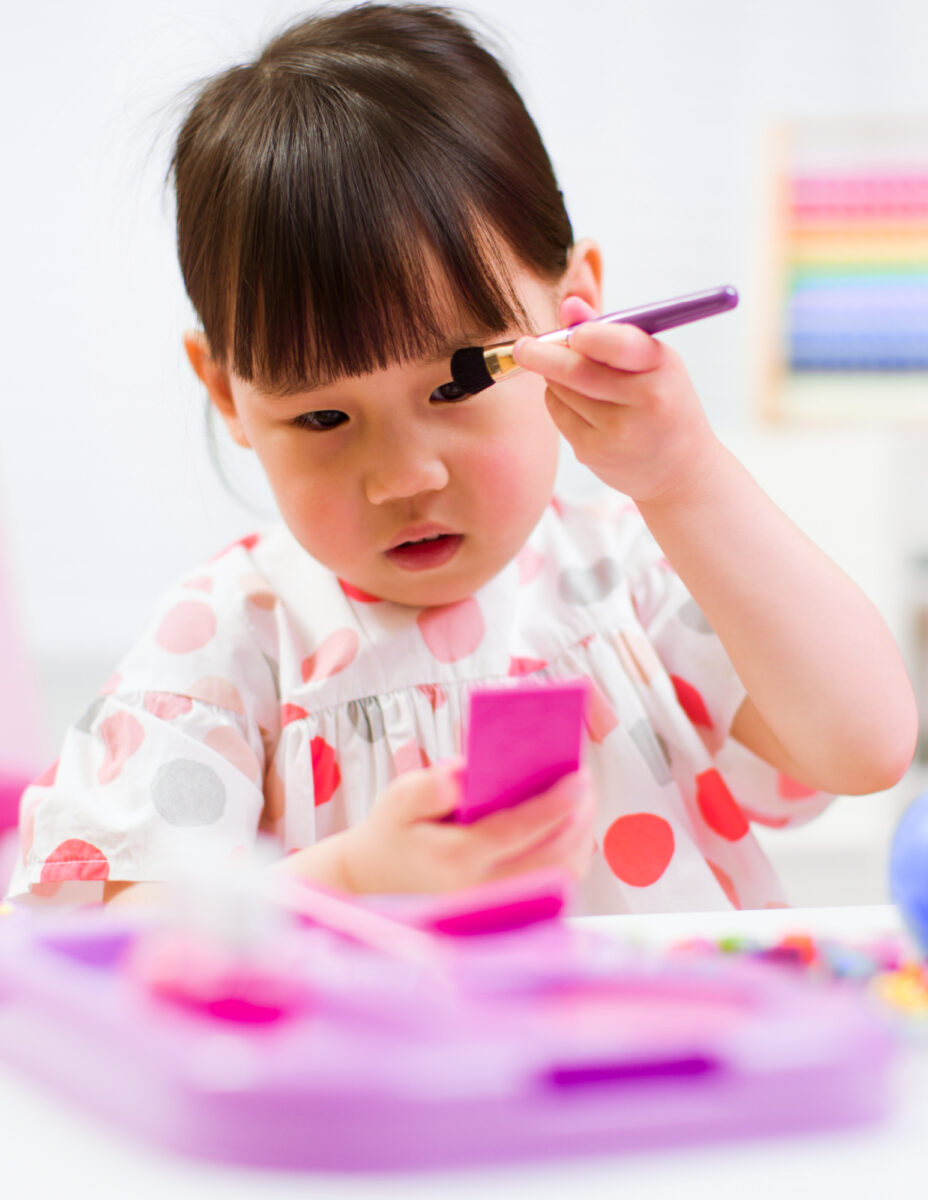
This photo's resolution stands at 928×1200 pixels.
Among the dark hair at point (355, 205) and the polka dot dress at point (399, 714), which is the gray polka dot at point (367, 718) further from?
the dark hair at point (355, 205)

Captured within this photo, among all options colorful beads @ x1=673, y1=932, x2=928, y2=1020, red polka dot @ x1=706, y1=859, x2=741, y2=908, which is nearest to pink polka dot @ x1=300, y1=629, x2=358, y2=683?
red polka dot @ x1=706, y1=859, x2=741, y2=908

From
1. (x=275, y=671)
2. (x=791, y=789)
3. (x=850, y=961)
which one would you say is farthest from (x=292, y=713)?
(x=850, y=961)

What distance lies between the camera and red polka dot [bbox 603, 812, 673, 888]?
64 cm

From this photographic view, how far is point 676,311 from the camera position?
0.43m

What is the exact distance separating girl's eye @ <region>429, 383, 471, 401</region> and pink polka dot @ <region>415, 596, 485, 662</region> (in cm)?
14

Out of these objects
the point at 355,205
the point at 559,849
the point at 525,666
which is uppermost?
the point at 355,205

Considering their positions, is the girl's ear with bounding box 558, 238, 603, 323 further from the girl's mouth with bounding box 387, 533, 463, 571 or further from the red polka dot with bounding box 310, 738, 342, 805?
the red polka dot with bounding box 310, 738, 342, 805

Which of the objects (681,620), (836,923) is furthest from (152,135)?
(836,923)

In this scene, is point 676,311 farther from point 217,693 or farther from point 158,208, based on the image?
point 158,208

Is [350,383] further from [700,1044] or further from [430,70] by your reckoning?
[700,1044]

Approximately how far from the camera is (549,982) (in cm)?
25

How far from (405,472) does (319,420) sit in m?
0.05

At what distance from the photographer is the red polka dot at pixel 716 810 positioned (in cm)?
67

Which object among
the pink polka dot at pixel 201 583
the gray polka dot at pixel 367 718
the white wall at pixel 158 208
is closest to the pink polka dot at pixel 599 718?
the gray polka dot at pixel 367 718
